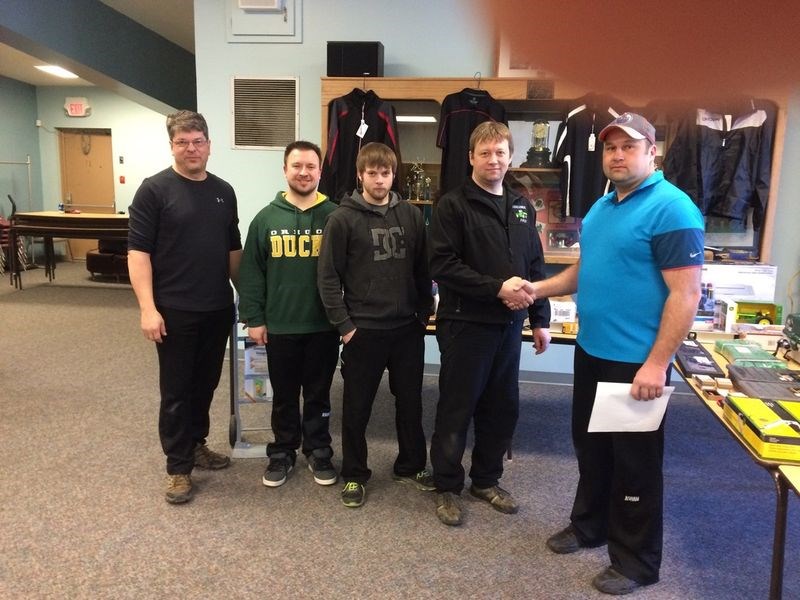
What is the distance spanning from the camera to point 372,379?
2.27m

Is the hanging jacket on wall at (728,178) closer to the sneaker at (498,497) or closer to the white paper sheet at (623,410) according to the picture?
the white paper sheet at (623,410)

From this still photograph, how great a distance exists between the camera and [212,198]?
222cm

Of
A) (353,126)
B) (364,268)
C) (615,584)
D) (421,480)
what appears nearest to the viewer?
(615,584)

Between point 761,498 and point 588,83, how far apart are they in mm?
2766

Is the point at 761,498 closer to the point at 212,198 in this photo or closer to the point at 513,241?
the point at 513,241

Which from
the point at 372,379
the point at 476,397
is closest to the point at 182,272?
the point at 372,379

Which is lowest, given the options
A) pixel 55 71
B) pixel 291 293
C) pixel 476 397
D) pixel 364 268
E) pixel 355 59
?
pixel 476 397

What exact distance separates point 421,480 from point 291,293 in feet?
3.15

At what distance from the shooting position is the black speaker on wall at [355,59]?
11.1 ft

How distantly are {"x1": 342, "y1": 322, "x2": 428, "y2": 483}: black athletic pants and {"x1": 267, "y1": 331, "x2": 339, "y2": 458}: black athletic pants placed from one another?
0.15m

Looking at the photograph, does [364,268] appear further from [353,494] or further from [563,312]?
[563,312]

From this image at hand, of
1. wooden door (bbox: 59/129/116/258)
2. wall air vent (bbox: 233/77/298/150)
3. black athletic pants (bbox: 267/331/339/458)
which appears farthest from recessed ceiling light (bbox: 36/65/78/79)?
black athletic pants (bbox: 267/331/339/458)

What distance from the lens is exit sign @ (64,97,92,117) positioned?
27.3 feet

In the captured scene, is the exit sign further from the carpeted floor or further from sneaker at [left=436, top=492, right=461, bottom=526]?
Answer: sneaker at [left=436, top=492, right=461, bottom=526]
